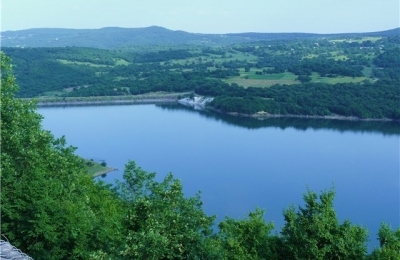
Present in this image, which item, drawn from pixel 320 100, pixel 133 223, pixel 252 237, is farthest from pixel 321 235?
pixel 320 100

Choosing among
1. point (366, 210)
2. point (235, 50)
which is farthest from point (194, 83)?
point (235, 50)

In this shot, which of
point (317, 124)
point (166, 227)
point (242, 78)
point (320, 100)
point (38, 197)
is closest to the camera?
point (166, 227)

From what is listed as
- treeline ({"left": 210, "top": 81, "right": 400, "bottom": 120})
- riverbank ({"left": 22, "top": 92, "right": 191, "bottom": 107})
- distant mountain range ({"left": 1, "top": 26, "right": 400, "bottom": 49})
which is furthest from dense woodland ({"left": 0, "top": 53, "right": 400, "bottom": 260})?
distant mountain range ({"left": 1, "top": 26, "right": 400, "bottom": 49})

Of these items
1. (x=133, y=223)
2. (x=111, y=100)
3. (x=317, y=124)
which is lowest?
(x=111, y=100)

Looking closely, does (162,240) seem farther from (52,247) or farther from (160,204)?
(52,247)

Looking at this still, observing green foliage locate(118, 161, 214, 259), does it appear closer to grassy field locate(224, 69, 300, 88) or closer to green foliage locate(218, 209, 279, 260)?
green foliage locate(218, 209, 279, 260)

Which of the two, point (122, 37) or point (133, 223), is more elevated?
point (133, 223)

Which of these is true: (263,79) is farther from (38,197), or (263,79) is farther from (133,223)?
(133,223)
